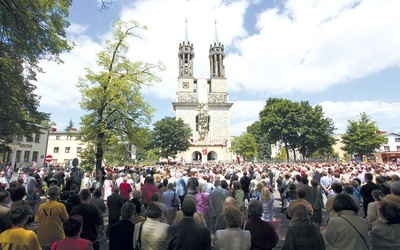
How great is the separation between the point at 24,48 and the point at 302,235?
9.39 m

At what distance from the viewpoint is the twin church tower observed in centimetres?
6381

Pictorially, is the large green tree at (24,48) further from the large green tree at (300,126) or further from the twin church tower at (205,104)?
the twin church tower at (205,104)

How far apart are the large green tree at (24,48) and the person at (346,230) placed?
8731mm

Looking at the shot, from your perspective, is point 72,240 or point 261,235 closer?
point 72,240

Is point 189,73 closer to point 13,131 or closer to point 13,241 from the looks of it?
point 13,131

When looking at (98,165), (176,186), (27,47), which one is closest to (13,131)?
(27,47)

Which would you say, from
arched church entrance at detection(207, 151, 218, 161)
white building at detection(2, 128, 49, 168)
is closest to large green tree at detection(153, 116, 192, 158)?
arched church entrance at detection(207, 151, 218, 161)

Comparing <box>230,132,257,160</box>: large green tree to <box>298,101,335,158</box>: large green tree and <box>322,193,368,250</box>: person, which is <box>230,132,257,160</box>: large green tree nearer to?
<box>298,101,335,158</box>: large green tree

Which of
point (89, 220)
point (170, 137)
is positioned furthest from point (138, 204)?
point (170, 137)

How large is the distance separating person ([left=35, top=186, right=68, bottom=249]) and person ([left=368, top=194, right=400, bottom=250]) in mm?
4981

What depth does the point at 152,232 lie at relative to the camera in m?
3.24

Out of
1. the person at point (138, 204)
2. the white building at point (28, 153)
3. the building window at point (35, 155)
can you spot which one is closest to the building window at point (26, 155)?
the white building at point (28, 153)

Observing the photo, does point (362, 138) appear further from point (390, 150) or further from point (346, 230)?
point (346, 230)

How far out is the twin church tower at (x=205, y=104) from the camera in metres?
63.8
